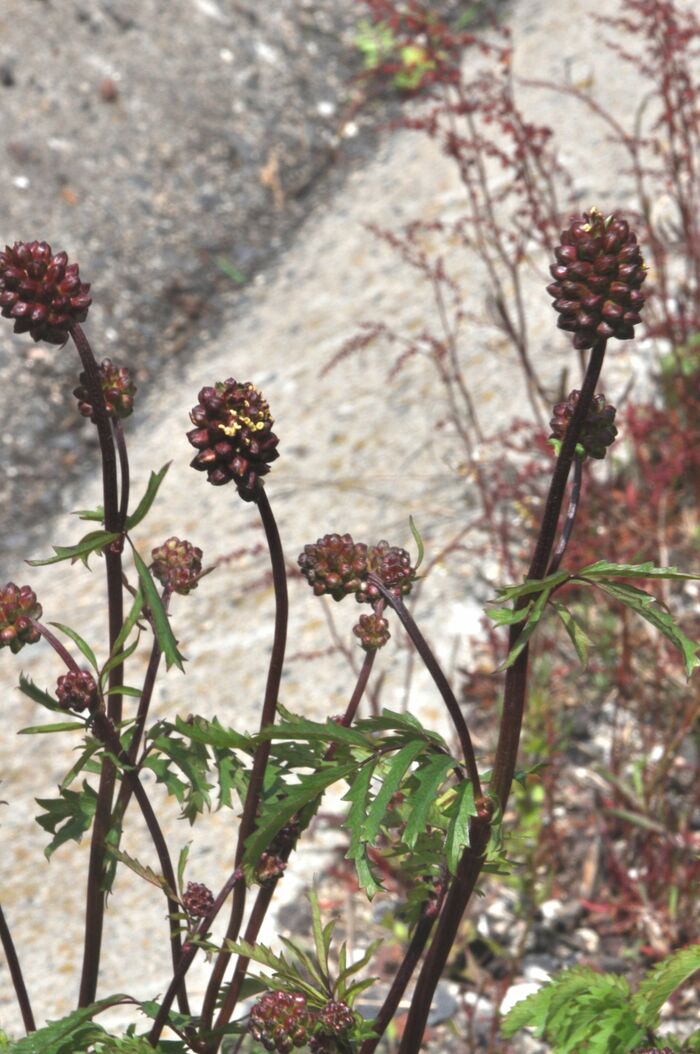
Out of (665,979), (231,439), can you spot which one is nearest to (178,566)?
(231,439)

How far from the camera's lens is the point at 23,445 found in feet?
17.5

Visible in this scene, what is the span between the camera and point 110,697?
1.70m

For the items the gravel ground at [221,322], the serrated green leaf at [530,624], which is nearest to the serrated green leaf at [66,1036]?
the serrated green leaf at [530,624]

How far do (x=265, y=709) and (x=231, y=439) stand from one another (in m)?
0.37

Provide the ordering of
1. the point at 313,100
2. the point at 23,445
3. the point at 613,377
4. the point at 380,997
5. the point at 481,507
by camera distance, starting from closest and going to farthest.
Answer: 1. the point at 380,997
2. the point at 481,507
3. the point at 613,377
4. the point at 23,445
5. the point at 313,100

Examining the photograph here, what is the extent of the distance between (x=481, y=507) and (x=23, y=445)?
2157mm

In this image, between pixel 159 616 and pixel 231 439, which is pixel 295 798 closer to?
pixel 159 616

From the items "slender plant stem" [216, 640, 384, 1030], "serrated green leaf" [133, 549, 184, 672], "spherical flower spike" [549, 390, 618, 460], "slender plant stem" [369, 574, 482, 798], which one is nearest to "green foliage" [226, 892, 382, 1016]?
"slender plant stem" [216, 640, 384, 1030]

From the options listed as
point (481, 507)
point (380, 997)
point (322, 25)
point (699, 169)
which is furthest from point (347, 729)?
point (322, 25)

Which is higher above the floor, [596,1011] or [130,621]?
[130,621]

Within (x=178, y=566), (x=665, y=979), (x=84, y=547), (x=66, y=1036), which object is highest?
(x=178, y=566)

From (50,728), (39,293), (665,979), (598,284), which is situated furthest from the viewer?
(665,979)

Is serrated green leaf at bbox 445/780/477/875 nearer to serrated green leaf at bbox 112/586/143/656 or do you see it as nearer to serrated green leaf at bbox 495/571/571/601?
serrated green leaf at bbox 495/571/571/601

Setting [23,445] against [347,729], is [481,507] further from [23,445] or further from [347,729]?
[347,729]
